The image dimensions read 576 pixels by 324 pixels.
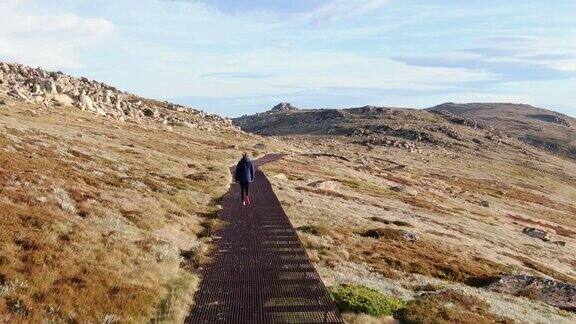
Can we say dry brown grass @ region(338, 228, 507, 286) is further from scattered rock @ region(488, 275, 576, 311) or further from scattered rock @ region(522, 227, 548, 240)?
scattered rock @ region(522, 227, 548, 240)

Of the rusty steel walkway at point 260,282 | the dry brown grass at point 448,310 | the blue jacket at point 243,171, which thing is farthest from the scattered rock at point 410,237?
the dry brown grass at point 448,310

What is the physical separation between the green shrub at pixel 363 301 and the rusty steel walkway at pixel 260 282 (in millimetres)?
634

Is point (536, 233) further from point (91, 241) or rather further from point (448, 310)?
point (91, 241)

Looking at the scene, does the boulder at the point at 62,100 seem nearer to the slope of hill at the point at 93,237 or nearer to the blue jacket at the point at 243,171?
the slope of hill at the point at 93,237

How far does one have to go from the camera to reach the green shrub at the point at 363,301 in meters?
16.8

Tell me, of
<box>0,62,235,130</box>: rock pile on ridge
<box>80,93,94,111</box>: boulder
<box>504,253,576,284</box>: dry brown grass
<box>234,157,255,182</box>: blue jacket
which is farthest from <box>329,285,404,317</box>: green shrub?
<box>80,93,94,111</box>: boulder

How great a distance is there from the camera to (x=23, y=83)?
116 metres

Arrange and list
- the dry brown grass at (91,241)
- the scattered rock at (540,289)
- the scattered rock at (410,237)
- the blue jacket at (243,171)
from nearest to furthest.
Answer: the dry brown grass at (91,241) → the scattered rock at (540,289) → the blue jacket at (243,171) → the scattered rock at (410,237)

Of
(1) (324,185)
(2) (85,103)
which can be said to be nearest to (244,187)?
(1) (324,185)

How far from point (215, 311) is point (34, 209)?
981 centimetres

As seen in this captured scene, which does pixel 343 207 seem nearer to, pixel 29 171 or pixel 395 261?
pixel 395 261

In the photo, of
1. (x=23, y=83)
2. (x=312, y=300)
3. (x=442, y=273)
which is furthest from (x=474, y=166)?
(x=312, y=300)

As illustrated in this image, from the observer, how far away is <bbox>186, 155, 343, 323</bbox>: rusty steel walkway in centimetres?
1527

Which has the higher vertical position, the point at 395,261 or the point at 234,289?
the point at 234,289
